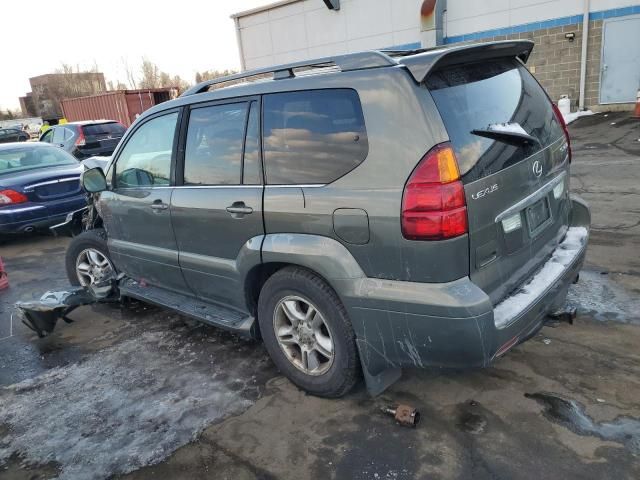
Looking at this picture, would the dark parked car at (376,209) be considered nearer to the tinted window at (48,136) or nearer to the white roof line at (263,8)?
the tinted window at (48,136)

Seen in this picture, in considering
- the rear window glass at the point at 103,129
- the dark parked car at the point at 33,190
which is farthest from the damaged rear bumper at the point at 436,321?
the rear window glass at the point at 103,129

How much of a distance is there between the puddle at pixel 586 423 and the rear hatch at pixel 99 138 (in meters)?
12.4

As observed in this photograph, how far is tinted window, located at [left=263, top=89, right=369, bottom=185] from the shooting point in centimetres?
254

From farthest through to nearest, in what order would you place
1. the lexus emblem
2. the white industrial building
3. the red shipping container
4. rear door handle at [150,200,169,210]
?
1. the red shipping container
2. the white industrial building
3. rear door handle at [150,200,169,210]
4. the lexus emblem

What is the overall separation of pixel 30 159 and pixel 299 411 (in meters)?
7.48

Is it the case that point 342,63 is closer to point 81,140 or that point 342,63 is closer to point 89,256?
point 89,256

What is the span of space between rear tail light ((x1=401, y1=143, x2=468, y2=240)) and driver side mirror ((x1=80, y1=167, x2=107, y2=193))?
9.87 ft

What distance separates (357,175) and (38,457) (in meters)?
2.35

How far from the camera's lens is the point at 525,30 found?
15.6 metres

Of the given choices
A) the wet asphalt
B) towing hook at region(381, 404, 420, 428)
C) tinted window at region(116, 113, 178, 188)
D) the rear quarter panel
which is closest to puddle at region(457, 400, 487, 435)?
the wet asphalt

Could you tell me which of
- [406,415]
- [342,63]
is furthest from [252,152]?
[406,415]

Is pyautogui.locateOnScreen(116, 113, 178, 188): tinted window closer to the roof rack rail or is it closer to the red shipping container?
the roof rack rail

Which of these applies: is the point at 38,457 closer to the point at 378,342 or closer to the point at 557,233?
the point at 378,342

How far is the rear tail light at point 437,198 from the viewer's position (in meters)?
2.27
